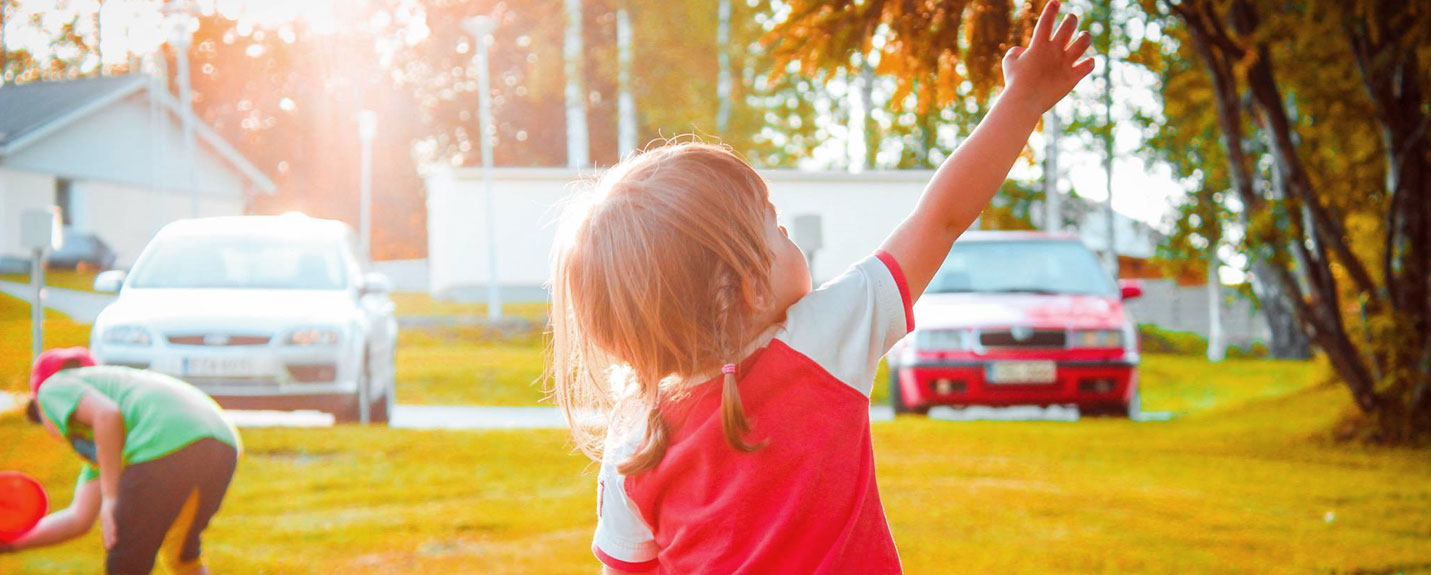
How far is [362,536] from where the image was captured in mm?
5047

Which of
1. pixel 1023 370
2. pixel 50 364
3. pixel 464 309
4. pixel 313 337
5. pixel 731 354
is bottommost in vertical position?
pixel 464 309

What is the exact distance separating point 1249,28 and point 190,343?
6.91m

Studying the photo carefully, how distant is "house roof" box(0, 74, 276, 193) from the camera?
9422mm

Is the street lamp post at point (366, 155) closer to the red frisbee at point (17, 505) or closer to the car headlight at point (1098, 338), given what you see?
the car headlight at point (1098, 338)

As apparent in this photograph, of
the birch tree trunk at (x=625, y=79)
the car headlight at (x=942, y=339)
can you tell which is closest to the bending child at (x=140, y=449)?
the car headlight at (x=942, y=339)

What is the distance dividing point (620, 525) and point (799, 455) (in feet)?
0.96

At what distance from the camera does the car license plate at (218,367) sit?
836 centimetres

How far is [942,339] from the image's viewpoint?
932cm

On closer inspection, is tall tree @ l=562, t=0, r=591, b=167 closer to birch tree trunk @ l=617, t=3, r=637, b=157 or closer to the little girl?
birch tree trunk @ l=617, t=3, r=637, b=157

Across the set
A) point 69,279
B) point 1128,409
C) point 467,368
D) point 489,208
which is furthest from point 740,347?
point 489,208

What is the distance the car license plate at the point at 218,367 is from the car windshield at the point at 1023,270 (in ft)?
17.0

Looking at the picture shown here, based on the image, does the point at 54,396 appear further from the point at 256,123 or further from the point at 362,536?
the point at 256,123

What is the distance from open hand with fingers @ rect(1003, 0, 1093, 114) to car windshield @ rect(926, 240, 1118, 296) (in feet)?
27.1

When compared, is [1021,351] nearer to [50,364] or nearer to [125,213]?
[50,364]
